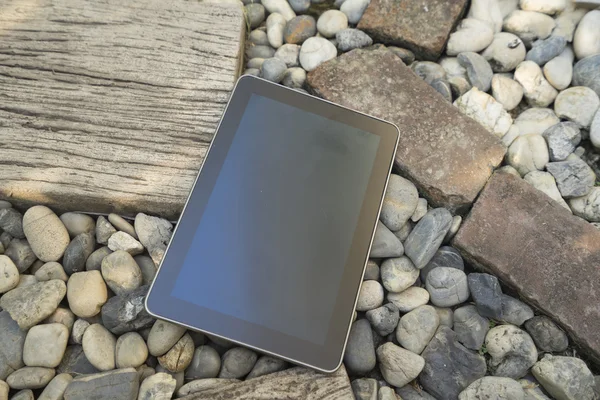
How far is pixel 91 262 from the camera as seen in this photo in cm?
128

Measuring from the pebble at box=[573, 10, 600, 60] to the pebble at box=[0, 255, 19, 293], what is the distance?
73.7 inches

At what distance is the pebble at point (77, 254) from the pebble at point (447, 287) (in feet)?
2.99

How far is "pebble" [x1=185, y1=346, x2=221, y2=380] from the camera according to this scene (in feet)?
3.87

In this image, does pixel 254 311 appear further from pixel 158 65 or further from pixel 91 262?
pixel 158 65

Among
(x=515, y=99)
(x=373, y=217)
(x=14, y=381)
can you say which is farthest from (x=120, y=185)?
(x=515, y=99)

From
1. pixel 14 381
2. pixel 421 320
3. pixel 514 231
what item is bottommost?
pixel 14 381

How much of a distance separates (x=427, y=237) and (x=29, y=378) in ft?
3.40

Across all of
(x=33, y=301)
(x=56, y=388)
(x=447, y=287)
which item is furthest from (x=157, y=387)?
(x=447, y=287)

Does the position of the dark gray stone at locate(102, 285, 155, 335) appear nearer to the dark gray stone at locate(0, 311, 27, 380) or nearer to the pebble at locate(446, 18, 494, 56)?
the dark gray stone at locate(0, 311, 27, 380)

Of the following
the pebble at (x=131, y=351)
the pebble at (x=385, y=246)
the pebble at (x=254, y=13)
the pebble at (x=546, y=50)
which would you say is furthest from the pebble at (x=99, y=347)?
the pebble at (x=546, y=50)

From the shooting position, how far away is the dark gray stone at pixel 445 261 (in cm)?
134

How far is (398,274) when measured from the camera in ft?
4.28

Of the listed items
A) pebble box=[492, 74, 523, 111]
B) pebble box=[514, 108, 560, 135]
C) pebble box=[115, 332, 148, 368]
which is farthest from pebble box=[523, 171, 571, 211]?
pebble box=[115, 332, 148, 368]

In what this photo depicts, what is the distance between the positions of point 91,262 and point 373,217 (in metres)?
0.74
